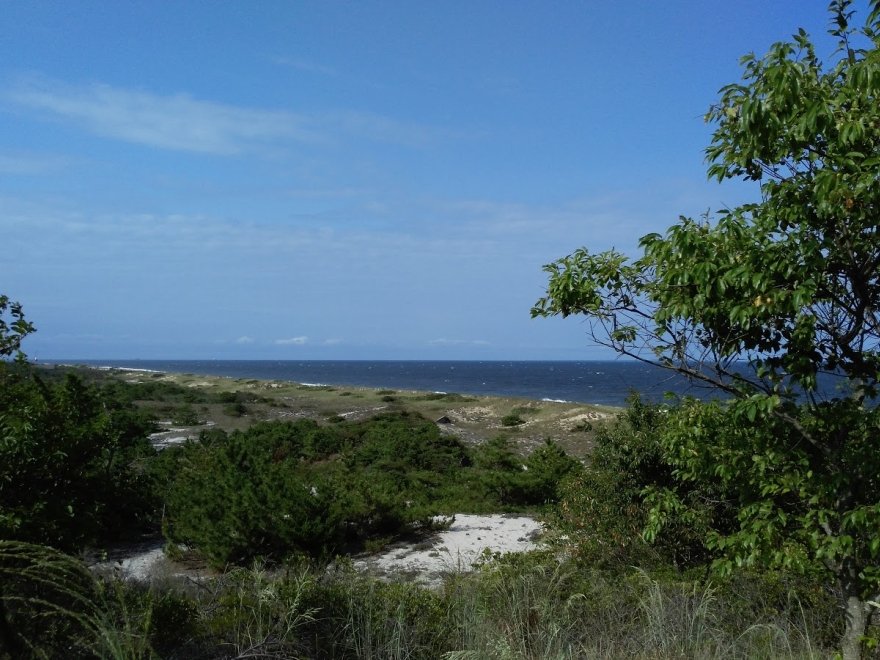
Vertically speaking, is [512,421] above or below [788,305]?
below

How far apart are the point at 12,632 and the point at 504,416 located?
37.4m

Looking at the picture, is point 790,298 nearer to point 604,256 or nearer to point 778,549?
point 604,256

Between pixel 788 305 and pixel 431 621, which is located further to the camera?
pixel 431 621

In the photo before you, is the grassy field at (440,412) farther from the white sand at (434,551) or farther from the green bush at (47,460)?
the green bush at (47,460)

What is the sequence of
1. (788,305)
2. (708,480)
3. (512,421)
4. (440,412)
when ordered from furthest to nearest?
(440,412) → (512,421) → (708,480) → (788,305)

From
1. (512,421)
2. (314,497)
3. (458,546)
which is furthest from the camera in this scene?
(512,421)

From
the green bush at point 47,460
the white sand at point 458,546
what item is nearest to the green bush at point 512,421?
the white sand at point 458,546

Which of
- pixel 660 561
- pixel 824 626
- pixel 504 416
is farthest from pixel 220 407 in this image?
pixel 824 626

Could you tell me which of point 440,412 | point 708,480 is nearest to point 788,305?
point 708,480

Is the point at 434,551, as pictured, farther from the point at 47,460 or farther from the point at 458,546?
the point at 47,460

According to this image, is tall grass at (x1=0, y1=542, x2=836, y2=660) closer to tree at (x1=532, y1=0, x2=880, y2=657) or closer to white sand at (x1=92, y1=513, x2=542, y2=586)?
tree at (x1=532, y1=0, x2=880, y2=657)

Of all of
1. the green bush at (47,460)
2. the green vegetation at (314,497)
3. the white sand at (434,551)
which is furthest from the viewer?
the green vegetation at (314,497)

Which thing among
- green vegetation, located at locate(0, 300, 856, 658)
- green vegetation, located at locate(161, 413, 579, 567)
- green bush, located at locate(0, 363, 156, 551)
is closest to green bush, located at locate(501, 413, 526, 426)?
green vegetation, located at locate(161, 413, 579, 567)

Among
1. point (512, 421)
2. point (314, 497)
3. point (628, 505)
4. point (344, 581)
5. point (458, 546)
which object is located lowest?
point (512, 421)
